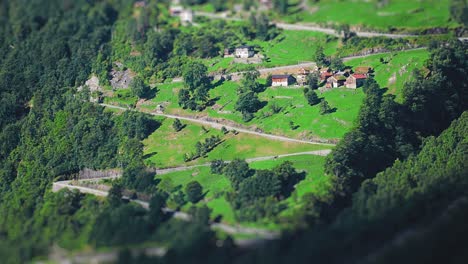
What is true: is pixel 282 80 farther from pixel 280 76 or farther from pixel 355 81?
pixel 355 81

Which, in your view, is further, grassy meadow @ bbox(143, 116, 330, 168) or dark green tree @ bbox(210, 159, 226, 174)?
grassy meadow @ bbox(143, 116, 330, 168)

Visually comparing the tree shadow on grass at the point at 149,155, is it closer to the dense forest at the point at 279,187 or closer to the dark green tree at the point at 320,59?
the dense forest at the point at 279,187

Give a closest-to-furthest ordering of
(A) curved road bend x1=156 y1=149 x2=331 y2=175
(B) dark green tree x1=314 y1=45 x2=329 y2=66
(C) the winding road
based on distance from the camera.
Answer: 1. (C) the winding road
2. (A) curved road bend x1=156 y1=149 x2=331 y2=175
3. (B) dark green tree x1=314 y1=45 x2=329 y2=66

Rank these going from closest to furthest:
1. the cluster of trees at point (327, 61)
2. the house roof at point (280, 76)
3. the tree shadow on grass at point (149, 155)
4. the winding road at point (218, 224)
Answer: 1. the winding road at point (218, 224)
2. the tree shadow on grass at point (149, 155)
3. the house roof at point (280, 76)
4. the cluster of trees at point (327, 61)

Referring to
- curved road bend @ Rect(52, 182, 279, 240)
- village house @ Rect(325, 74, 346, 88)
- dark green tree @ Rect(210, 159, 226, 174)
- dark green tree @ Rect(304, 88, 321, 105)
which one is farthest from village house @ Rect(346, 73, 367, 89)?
curved road bend @ Rect(52, 182, 279, 240)

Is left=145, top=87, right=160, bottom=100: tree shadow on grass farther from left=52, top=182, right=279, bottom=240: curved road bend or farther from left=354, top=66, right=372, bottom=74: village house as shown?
left=354, top=66, right=372, bottom=74: village house

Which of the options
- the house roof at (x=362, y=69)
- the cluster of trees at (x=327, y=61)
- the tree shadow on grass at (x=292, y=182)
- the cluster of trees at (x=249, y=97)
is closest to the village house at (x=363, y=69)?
the house roof at (x=362, y=69)

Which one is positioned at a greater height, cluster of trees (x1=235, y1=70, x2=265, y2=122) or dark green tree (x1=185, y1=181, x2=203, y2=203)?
cluster of trees (x1=235, y1=70, x2=265, y2=122)

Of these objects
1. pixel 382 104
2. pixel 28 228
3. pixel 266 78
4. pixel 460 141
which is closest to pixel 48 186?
pixel 28 228

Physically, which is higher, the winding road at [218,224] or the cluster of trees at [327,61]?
the cluster of trees at [327,61]
